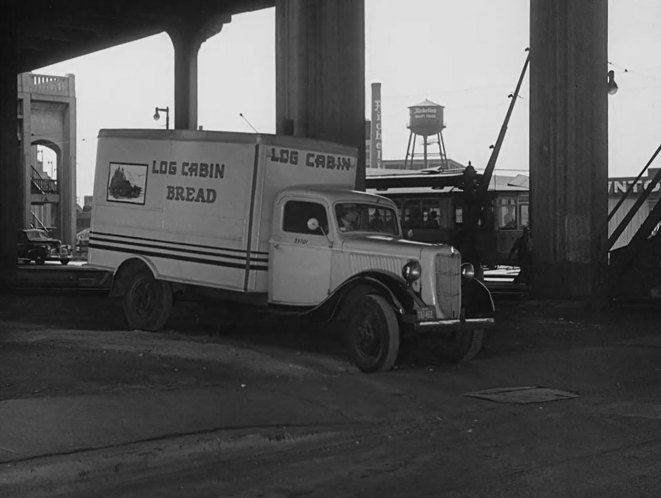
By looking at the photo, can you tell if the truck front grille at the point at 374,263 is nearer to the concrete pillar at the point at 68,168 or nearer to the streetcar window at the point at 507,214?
the streetcar window at the point at 507,214

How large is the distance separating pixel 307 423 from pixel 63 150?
55.3 meters

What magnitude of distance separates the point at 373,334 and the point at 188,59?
33.8 m

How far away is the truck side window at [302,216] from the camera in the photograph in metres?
13.5

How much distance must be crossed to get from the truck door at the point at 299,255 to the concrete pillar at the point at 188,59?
99.2 ft

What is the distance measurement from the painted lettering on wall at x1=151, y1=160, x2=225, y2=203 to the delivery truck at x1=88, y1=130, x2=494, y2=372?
0.7 inches

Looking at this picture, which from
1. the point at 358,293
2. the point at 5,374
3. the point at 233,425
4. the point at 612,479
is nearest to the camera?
the point at 612,479

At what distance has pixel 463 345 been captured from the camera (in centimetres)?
1325

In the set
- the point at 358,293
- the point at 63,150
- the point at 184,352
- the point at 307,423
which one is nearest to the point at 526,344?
the point at 358,293

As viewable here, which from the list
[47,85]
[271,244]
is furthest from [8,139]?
[47,85]

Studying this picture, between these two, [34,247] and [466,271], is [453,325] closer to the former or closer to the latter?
[466,271]

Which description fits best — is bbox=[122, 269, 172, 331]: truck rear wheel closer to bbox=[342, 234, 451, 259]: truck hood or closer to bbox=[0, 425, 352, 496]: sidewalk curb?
bbox=[342, 234, 451, 259]: truck hood

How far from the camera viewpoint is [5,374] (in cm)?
1077

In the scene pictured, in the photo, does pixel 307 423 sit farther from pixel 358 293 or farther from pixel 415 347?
pixel 415 347

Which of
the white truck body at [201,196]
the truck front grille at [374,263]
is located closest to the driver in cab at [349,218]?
the truck front grille at [374,263]
